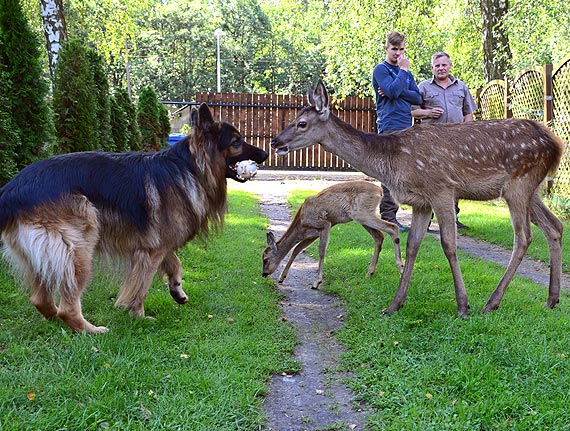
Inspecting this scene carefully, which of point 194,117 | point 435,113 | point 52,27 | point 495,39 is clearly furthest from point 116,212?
point 495,39

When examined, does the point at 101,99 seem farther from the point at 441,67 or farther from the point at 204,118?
the point at 441,67

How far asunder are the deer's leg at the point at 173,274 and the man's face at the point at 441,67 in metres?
4.99

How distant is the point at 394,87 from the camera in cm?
743

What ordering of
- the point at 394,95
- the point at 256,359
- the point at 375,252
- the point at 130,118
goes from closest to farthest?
the point at 256,359, the point at 375,252, the point at 394,95, the point at 130,118

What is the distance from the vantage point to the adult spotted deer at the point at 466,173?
5504 mm

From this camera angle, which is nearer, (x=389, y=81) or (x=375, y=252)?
(x=375, y=252)

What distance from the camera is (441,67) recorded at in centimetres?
852

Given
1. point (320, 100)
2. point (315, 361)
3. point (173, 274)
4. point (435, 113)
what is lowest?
point (315, 361)

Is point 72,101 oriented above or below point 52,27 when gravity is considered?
below

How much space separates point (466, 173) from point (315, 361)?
7.50ft

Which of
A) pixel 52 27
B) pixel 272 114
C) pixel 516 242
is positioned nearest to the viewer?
pixel 516 242

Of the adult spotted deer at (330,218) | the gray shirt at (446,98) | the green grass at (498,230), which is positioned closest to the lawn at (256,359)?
the adult spotted deer at (330,218)

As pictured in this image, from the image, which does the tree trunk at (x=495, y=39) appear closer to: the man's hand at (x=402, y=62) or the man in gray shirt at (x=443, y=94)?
the man in gray shirt at (x=443, y=94)

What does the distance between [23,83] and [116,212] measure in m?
3.21
